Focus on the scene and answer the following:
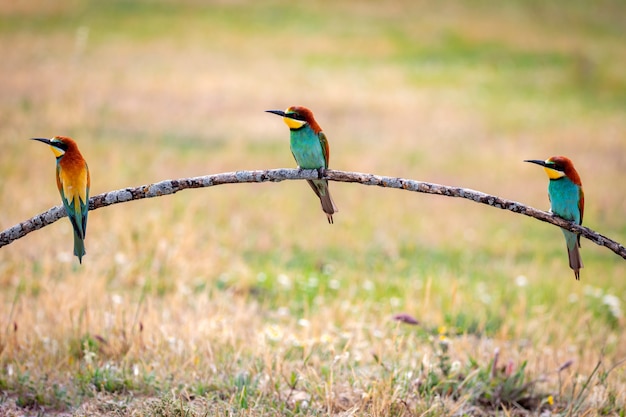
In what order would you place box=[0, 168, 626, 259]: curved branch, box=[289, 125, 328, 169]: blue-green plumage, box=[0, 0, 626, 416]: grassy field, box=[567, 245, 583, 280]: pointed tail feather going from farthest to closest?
box=[0, 0, 626, 416]: grassy field → box=[289, 125, 328, 169]: blue-green plumage → box=[567, 245, 583, 280]: pointed tail feather → box=[0, 168, 626, 259]: curved branch

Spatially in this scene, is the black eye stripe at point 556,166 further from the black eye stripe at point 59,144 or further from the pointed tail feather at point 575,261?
the black eye stripe at point 59,144

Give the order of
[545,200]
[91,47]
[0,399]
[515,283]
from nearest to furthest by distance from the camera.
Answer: [0,399] → [515,283] → [545,200] → [91,47]

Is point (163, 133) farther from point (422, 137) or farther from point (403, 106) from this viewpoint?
point (403, 106)

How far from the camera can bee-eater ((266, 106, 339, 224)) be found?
11.6ft

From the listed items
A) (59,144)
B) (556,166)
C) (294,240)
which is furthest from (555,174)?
(294,240)

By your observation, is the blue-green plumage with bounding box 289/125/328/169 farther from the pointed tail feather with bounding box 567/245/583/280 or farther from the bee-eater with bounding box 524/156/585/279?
the pointed tail feather with bounding box 567/245/583/280

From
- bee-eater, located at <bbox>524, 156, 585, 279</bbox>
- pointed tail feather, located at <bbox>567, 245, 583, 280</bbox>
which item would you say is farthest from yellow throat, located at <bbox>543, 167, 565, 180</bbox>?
pointed tail feather, located at <bbox>567, 245, 583, 280</bbox>

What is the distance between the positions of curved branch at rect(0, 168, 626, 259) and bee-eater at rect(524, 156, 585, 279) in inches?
7.6

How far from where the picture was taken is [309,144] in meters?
3.64

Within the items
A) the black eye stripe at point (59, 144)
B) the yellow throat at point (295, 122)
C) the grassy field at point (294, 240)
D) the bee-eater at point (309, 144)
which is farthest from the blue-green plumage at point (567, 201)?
the black eye stripe at point (59, 144)

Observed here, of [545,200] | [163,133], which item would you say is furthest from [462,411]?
[163,133]

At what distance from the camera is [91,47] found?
1842cm

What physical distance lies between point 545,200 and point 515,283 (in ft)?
13.1

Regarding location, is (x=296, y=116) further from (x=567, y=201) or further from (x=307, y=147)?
(x=567, y=201)
